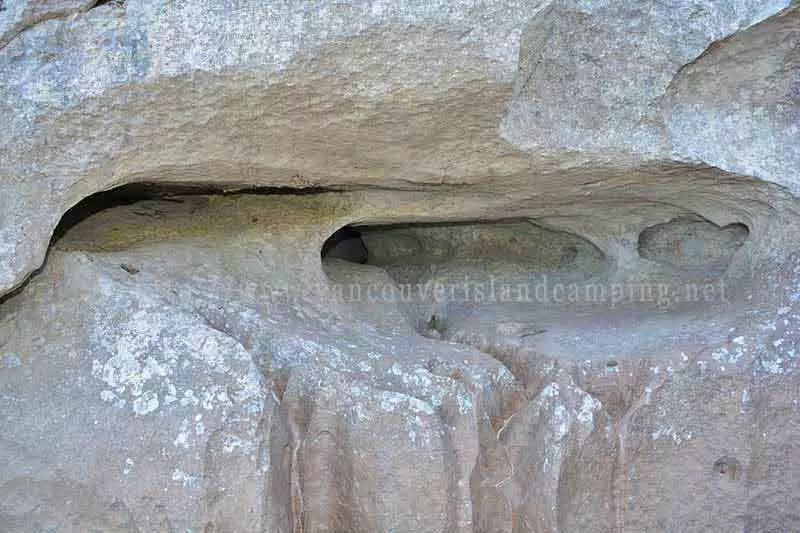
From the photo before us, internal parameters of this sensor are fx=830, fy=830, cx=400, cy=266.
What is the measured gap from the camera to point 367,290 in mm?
2443

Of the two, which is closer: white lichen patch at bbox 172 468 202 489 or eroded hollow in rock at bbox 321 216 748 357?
white lichen patch at bbox 172 468 202 489

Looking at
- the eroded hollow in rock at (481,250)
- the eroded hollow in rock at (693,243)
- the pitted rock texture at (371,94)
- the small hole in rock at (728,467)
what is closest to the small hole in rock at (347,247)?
the eroded hollow in rock at (481,250)

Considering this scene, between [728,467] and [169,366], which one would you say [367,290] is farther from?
[728,467]

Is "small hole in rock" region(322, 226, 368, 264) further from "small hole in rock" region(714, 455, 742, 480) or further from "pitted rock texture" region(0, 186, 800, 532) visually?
"small hole in rock" region(714, 455, 742, 480)

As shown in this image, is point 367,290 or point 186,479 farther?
point 367,290

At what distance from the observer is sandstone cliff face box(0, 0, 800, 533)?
66.8 inches

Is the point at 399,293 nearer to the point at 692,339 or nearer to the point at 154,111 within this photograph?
the point at 692,339

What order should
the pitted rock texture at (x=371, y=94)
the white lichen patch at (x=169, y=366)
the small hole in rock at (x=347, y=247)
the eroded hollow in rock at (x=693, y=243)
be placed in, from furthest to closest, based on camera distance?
the small hole in rock at (x=347, y=247)
the eroded hollow in rock at (x=693, y=243)
the white lichen patch at (x=169, y=366)
the pitted rock texture at (x=371, y=94)

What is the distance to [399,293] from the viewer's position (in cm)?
251

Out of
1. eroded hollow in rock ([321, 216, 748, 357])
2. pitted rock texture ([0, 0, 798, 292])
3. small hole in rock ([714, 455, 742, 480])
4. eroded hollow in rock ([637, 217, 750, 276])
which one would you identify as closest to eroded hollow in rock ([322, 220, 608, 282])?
eroded hollow in rock ([321, 216, 748, 357])

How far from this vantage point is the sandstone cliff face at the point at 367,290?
1697 millimetres

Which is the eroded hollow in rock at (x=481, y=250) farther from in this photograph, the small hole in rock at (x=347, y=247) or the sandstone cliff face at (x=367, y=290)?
the sandstone cliff face at (x=367, y=290)

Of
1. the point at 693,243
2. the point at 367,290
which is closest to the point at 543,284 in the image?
the point at 693,243

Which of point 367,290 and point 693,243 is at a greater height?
point 693,243
